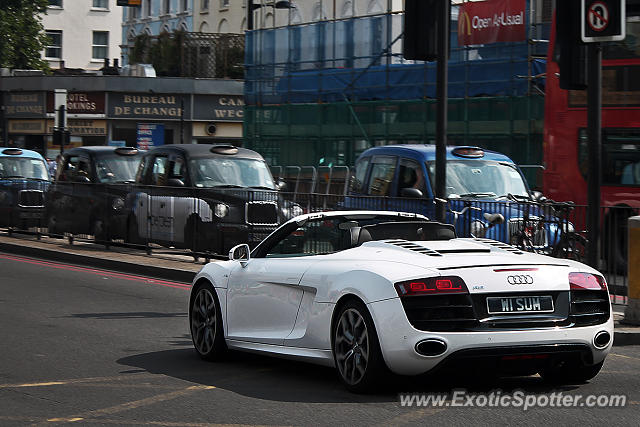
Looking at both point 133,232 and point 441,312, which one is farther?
point 133,232

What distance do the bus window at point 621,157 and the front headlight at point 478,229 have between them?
5293 millimetres

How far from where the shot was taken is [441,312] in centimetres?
→ 734

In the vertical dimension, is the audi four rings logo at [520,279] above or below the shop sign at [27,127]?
below

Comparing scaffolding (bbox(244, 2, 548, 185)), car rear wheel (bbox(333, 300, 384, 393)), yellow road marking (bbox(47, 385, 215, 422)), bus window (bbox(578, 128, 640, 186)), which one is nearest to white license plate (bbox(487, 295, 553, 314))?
car rear wheel (bbox(333, 300, 384, 393))

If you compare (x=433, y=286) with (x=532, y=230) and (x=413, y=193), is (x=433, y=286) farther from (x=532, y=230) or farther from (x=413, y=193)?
(x=413, y=193)

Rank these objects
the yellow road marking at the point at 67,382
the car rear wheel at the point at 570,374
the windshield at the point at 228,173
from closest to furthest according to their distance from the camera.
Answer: the car rear wheel at the point at 570,374
the yellow road marking at the point at 67,382
the windshield at the point at 228,173

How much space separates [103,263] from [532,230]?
313 inches

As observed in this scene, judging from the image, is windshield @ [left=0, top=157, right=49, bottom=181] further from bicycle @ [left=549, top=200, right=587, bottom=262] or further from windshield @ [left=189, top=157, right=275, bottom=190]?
bicycle @ [left=549, top=200, right=587, bottom=262]

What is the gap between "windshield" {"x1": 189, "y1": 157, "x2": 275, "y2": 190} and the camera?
20.1 meters

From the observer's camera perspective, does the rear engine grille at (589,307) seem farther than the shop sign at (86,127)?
No

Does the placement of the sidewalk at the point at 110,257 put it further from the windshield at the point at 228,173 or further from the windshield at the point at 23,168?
the windshield at the point at 23,168

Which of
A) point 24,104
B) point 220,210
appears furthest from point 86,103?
point 220,210

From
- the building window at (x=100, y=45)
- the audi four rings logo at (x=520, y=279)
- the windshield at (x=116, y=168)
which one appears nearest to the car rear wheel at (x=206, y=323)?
the audi four rings logo at (x=520, y=279)

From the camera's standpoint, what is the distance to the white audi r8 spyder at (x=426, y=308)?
732cm
